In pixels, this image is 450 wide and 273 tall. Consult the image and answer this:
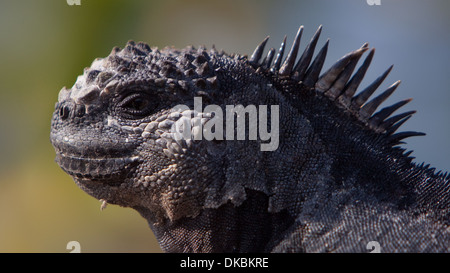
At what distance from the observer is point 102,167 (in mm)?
1978

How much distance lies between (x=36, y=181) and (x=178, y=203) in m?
4.25

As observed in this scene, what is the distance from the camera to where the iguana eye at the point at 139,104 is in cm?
199

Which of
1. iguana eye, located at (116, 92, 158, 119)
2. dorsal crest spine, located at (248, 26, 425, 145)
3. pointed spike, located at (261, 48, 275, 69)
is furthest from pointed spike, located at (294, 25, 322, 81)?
iguana eye, located at (116, 92, 158, 119)

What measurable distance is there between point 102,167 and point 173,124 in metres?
0.38

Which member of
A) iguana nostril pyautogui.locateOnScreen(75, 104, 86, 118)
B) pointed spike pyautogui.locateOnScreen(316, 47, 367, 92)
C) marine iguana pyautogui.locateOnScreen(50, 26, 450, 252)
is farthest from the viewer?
pointed spike pyautogui.locateOnScreen(316, 47, 367, 92)

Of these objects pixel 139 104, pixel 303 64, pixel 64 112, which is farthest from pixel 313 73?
pixel 64 112

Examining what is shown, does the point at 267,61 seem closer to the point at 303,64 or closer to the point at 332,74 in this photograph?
the point at 303,64

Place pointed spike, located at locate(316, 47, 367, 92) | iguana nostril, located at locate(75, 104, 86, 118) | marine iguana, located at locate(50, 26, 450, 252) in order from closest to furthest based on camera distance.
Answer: marine iguana, located at locate(50, 26, 450, 252), iguana nostril, located at locate(75, 104, 86, 118), pointed spike, located at locate(316, 47, 367, 92)

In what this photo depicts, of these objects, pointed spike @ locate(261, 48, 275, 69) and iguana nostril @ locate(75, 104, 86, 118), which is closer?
iguana nostril @ locate(75, 104, 86, 118)

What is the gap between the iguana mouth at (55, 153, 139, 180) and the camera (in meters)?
1.97

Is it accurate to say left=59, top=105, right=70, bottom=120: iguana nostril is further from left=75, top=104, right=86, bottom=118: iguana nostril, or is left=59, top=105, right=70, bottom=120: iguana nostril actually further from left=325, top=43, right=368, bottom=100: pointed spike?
left=325, top=43, right=368, bottom=100: pointed spike

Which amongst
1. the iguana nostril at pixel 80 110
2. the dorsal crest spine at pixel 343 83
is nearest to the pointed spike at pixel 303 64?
the dorsal crest spine at pixel 343 83

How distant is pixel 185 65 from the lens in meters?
Result: 2.04

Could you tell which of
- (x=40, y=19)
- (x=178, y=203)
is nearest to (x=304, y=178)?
(x=178, y=203)
